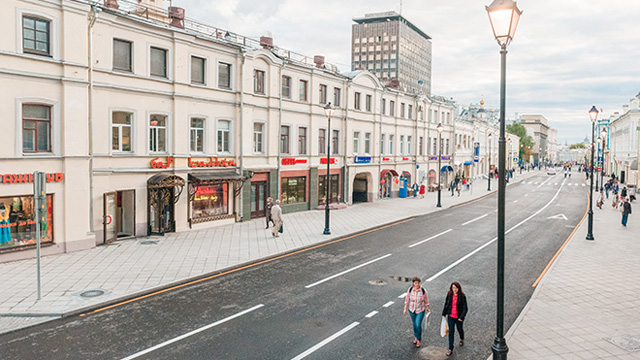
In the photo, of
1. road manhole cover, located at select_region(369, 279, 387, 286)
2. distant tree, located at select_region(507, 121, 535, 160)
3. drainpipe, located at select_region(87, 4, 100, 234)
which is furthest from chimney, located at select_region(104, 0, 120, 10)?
distant tree, located at select_region(507, 121, 535, 160)

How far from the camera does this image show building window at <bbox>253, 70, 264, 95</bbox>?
2628 centimetres

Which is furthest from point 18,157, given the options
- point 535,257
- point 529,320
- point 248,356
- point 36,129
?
point 535,257

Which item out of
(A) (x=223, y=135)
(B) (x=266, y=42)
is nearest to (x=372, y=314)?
(A) (x=223, y=135)

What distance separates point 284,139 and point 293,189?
3545 mm

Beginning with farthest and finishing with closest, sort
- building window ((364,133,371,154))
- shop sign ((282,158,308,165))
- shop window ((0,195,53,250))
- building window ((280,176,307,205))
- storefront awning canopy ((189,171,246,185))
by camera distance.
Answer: building window ((364,133,371,154)), building window ((280,176,307,205)), shop sign ((282,158,308,165)), storefront awning canopy ((189,171,246,185)), shop window ((0,195,53,250))

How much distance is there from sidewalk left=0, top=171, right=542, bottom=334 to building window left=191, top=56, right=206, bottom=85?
8.06m

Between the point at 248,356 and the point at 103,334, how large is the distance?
363cm

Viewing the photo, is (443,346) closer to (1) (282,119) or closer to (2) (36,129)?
(2) (36,129)

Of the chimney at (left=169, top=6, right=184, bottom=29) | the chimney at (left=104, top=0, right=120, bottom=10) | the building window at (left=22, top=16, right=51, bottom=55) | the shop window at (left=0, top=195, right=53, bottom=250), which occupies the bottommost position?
the shop window at (left=0, top=195, right=53, bottom=250)

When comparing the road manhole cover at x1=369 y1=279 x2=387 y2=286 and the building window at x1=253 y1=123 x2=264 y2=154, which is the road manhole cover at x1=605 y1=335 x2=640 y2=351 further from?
A: the building window at x1=253 y1=123 x2=264 y2=154

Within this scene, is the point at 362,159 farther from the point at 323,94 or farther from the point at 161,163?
the point at 161,163

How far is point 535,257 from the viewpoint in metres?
18.4

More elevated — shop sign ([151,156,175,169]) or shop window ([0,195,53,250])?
shop sign ([151,156,175,169])

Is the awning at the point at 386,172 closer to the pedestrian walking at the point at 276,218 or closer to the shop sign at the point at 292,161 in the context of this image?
the shop sign at the point at 292,161
